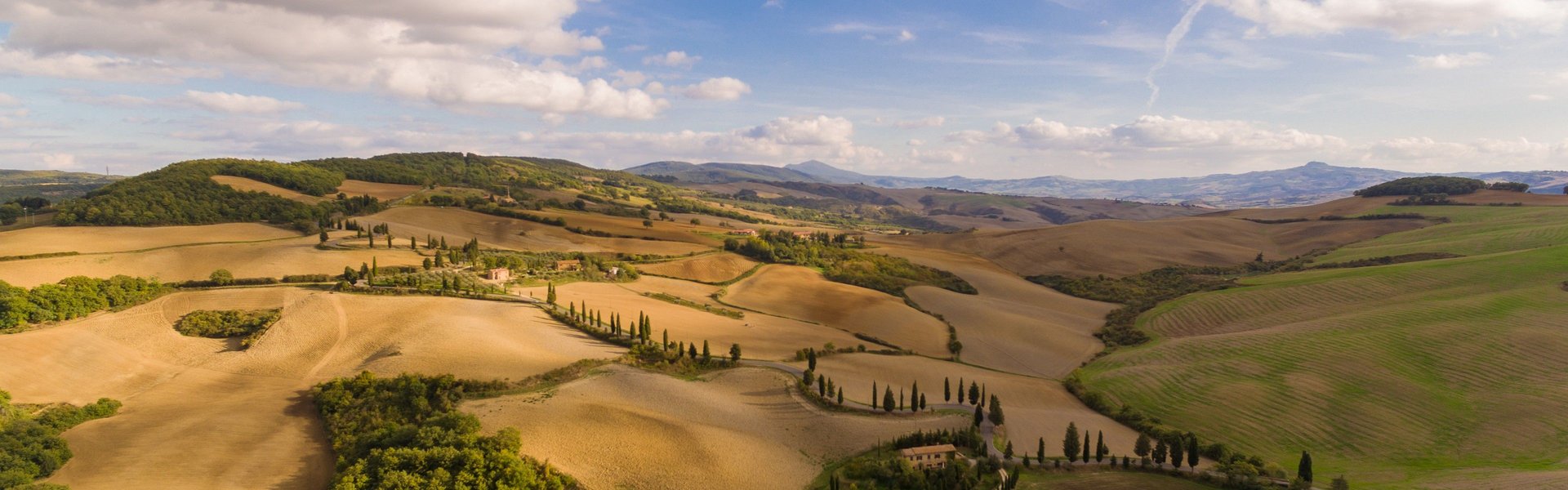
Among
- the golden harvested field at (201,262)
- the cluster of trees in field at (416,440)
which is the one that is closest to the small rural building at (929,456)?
the cluster of trees in field at (416,440)

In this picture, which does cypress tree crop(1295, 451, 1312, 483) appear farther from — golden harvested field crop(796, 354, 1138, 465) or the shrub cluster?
the shrub cluster

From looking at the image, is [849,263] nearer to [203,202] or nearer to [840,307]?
[840,307]

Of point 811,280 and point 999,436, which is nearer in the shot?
point 999,436

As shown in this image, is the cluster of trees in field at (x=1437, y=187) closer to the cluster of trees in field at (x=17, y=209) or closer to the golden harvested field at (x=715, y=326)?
the golden harvested field at (x=715, y=326)

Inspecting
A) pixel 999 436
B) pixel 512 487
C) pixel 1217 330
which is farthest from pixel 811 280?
pixel 512 487

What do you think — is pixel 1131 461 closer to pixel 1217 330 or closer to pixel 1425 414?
pixel 1425 414

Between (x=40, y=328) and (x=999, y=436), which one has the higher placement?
(x=40, y=328)

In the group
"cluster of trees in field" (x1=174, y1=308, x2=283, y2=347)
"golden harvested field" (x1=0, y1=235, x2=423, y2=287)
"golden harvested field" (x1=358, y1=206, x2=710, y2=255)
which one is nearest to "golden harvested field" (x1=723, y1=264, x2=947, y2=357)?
"golden harvested field" (x1=358, y1=206, x2=710, y2=255)
